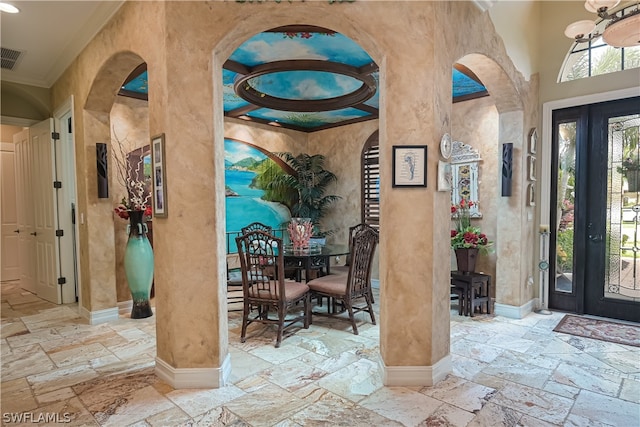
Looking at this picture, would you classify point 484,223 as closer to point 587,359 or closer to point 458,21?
point 587,359

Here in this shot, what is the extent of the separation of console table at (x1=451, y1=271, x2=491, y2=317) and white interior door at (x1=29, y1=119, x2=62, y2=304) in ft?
16.7

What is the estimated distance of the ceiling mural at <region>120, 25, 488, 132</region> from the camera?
10.3 ft

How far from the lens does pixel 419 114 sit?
2369 mm

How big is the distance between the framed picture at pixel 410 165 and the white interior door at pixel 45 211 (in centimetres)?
438

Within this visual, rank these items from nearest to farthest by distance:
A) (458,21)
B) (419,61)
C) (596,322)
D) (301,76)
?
(419,61), (458,21), (596,322), (301,76)

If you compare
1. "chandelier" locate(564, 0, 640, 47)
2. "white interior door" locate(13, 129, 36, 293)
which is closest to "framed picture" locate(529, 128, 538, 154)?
"chandelier" locate(564, 0, 640, 47)

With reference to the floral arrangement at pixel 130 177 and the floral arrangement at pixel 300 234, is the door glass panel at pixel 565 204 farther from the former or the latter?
the floral arrangement at pixel 130 177

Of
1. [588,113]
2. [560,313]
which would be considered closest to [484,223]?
[560,313]

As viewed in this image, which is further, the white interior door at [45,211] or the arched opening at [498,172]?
the white interior door at [45,211]

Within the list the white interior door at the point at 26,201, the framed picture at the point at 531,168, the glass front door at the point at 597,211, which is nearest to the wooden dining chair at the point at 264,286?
the framed picture at the point at 531,168

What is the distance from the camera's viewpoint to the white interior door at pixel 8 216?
601 centimetres

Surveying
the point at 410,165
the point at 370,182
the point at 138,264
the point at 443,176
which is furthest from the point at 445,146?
the point at 138,264

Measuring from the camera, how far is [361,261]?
354cm

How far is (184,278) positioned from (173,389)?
2.62 feet
